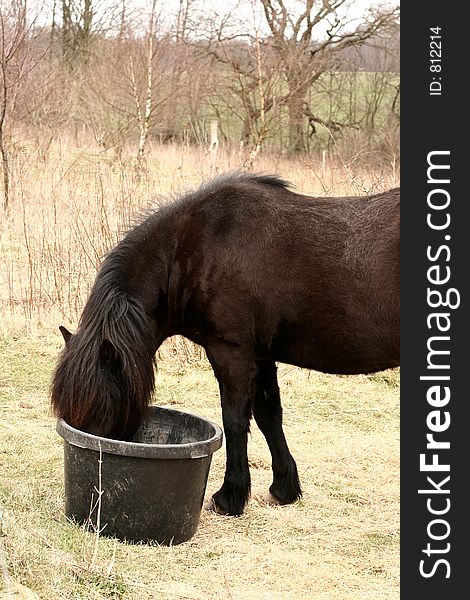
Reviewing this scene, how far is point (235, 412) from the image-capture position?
4.14m

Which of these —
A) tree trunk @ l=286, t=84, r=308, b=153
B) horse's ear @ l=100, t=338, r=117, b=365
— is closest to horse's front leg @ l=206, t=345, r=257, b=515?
horse's ear @ l=100, t=338, r=117, b=365

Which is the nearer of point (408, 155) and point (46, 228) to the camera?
point (408, 155)

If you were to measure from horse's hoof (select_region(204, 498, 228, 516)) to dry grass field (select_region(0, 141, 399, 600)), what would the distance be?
0.16 feet

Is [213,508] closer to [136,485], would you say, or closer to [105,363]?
[136,485]

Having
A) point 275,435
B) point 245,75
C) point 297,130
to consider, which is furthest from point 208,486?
point 297,130

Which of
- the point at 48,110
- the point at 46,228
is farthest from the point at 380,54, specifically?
the point at 46,228

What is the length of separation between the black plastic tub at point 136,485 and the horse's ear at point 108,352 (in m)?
0.37

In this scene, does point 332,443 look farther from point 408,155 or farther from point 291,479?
point 408,155

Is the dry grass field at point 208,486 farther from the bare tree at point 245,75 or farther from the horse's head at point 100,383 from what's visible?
the bare tree at point 245,75

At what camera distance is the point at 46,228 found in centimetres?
862

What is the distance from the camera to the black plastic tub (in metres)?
3.62

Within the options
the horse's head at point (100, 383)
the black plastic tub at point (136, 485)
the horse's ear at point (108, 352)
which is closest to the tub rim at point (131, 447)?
the black plastic tub at point (136, 485)

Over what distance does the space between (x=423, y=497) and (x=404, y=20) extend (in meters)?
2.14

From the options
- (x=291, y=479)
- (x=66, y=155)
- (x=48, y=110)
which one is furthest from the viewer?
(x=48, y=110)
